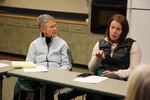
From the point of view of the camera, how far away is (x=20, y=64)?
316 cm

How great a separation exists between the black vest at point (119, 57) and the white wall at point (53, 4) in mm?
3159

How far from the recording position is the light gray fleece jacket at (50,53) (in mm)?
3520

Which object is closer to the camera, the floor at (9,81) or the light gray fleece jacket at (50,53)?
the light gray fleece jacket at (50,53)

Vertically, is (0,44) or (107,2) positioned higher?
(107,2)

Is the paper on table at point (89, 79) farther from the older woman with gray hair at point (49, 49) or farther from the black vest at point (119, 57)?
the older woman with gray hair at point (49, 49)

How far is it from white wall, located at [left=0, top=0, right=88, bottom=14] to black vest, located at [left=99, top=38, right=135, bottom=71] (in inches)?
124

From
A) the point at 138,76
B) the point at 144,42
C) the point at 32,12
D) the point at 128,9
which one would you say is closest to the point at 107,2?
the point at 128,9

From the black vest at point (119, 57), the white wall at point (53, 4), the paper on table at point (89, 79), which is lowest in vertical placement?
the paper on table at point (89, 79)

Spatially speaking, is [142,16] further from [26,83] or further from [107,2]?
[26,83]

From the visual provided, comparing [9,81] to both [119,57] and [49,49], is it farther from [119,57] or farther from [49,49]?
[119,57]

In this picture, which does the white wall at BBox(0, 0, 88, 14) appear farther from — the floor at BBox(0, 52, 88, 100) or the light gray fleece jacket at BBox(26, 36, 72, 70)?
the light gray fleece jacket at BBox(26, 36, 72, 70)

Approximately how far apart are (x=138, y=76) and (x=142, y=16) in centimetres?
390

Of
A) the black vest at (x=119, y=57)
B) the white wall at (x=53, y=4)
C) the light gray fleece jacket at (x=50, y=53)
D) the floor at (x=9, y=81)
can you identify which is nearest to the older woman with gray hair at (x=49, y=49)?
the light gray fleece jacket at (x=50, y=53)

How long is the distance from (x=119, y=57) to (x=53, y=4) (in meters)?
3.84
